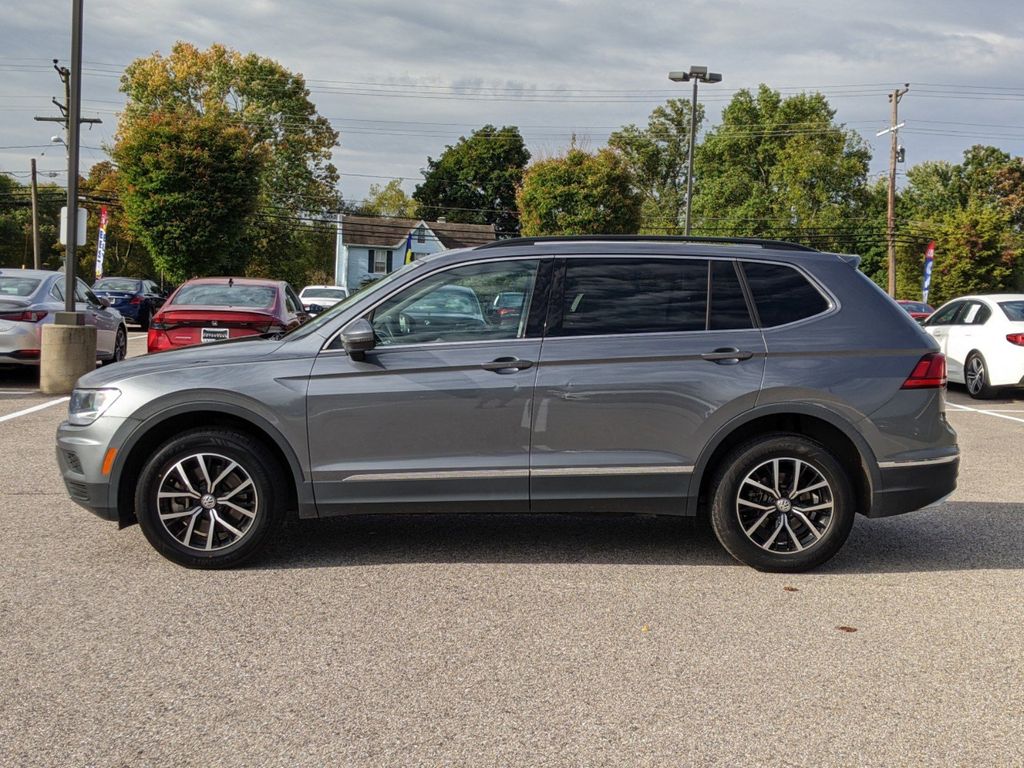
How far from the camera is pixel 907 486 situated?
5711 millimetres

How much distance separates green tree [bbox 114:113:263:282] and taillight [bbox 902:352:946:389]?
4016 centimetres

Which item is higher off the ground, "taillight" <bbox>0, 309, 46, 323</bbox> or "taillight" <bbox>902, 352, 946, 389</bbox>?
"taillight" <bbox>902, 352, 946, 389</bbox>

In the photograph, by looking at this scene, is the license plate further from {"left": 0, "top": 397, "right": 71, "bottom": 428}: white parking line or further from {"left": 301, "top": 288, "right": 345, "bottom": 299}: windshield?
{"left": 301, "top": 288, "right": 345, "bottom": 299}: windshield

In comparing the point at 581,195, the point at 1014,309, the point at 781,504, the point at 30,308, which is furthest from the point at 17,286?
the point at 581,195

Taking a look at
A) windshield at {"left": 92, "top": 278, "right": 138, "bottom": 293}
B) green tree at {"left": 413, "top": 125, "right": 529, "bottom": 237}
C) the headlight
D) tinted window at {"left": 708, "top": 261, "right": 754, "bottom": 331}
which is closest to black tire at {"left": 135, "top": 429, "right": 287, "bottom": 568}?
the headlight

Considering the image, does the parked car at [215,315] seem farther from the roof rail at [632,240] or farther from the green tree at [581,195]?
the green tree at [581,195]

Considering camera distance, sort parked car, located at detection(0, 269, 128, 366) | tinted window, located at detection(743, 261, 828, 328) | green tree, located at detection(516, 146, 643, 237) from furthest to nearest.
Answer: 1. green tree, located at detection(516, 146, 643, 237)
2. parked car, located at detection(0, 269, 128, 366)
3. tinted window, located at detection(743, 261, 828, 328)

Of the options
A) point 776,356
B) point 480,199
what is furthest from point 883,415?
point 480,199

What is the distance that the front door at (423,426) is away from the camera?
5559 millimetres

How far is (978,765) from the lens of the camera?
341 cm

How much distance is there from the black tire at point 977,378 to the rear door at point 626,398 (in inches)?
462

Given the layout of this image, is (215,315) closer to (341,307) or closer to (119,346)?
(119,346)

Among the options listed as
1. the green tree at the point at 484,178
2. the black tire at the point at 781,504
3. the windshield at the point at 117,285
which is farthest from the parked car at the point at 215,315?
the green tree at the point at 484,178

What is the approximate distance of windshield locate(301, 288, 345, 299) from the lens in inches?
1480
